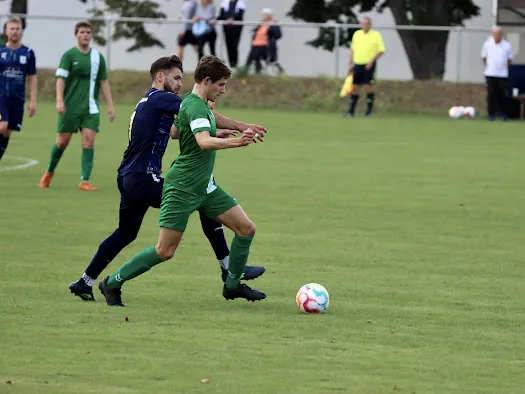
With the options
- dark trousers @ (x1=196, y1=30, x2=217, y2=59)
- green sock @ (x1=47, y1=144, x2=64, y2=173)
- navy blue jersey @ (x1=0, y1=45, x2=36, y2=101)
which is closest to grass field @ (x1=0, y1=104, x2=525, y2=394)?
green sock @ (x1=47, y1=144, x2=64, y2=173)

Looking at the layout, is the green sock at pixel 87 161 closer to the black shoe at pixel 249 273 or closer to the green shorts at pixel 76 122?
the green shorts at pixel 76 122

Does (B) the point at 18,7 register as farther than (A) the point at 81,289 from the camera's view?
Yes

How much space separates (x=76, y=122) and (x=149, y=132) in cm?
750

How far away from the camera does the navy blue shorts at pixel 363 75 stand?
31.2m

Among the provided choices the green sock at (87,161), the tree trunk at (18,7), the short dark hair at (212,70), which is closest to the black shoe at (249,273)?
the short dark hair at (212,70)

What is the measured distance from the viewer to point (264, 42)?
34562 millimetres

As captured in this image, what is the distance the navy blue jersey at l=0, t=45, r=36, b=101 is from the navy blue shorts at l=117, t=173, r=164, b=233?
7.90 meters

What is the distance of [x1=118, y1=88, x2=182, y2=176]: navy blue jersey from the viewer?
30.4 feet

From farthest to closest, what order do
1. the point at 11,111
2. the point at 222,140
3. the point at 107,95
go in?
the point at 11,111 → the point at 107,95 → the point at 222,140

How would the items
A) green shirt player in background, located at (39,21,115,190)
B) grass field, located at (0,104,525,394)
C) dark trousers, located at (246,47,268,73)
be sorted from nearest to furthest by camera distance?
grass field, located at (0,104,525,394) → green shirt player in background, located at (39,21,115,190) → dark trousers, located at (246,47,268,73)

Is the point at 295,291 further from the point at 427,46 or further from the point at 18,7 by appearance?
the point at 18,7

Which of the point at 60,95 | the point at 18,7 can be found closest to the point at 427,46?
the point at 18,7

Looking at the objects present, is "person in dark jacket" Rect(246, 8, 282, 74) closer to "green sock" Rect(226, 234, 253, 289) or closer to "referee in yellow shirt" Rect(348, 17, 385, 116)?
"referee in yellow shirt" Rect(348, 17, 385, 116)

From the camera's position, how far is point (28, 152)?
72.6 ft
